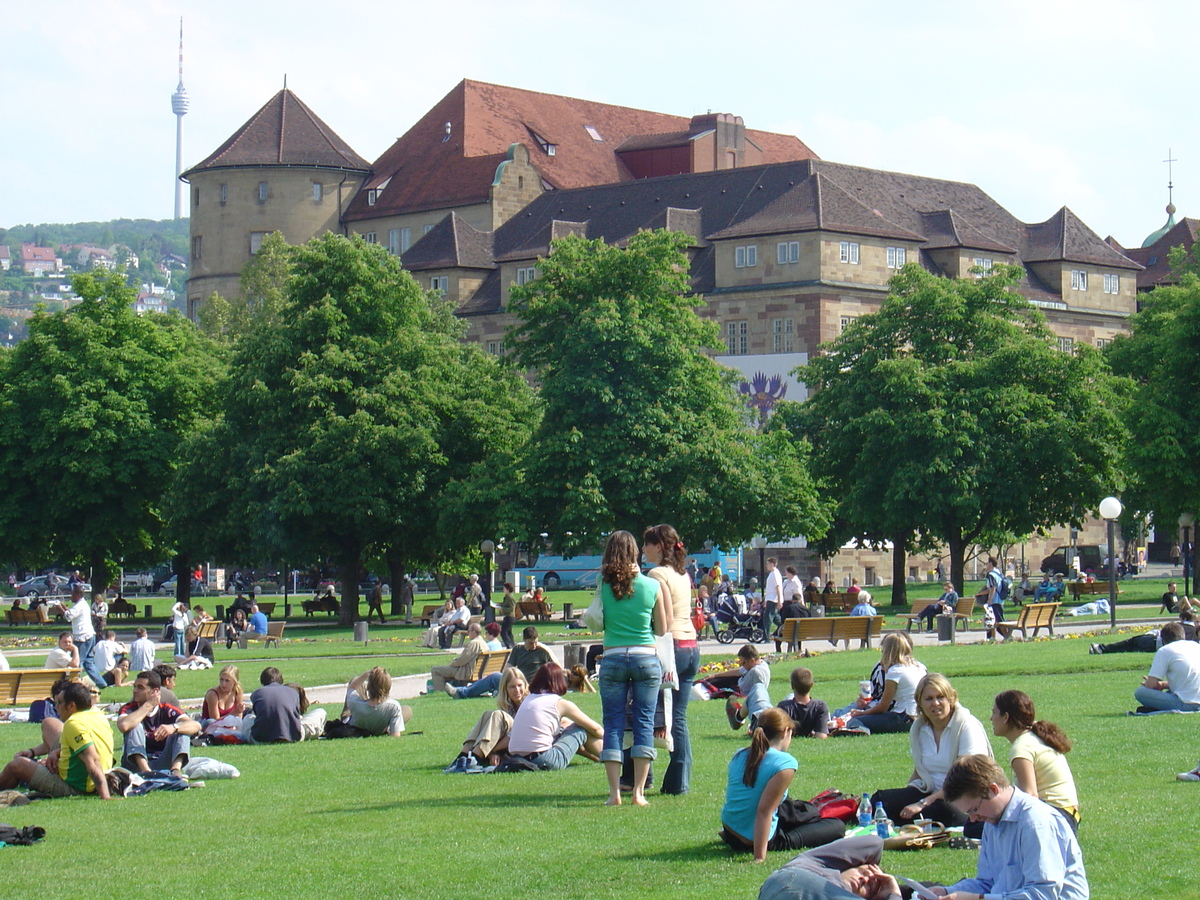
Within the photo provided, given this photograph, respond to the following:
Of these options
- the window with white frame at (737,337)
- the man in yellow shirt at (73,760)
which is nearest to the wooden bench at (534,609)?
the window with white frame at (737,337)

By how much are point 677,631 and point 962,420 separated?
46384mm

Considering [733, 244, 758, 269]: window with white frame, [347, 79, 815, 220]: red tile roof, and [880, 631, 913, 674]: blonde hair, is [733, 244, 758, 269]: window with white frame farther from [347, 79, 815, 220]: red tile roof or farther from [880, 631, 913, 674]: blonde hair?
[880, 631, 913, 674]: blonde hair

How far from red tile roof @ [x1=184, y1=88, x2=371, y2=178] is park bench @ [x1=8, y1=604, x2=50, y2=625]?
53679mm

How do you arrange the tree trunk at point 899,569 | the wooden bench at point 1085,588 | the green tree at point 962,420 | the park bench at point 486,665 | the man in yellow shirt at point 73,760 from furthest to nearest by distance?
the tree trunk at point 899,569
the green tree at point 962,420
the wooden bench at point 1085,588
the park bench at point 486,665
the man in yellow shirt at point 73,760

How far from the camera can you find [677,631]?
13.6m

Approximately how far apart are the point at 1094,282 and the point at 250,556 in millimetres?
57170

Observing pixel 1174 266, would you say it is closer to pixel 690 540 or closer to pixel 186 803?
pixel 690 540

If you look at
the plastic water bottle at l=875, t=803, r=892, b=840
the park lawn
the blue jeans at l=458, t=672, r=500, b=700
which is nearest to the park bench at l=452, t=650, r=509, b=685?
the blue jeans at l=458, t=672, r=500, b=700

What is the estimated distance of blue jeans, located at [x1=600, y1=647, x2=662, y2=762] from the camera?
12.8 meters

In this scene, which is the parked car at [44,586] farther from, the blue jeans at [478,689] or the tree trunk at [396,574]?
the blue jeans at [478,689]

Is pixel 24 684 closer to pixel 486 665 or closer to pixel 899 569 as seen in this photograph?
pixel 486 665

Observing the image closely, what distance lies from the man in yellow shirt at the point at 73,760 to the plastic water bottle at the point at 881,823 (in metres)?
7.08

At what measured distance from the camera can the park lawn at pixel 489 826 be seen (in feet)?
34.4

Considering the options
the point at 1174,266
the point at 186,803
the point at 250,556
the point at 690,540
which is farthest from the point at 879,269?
the point at 186,803
